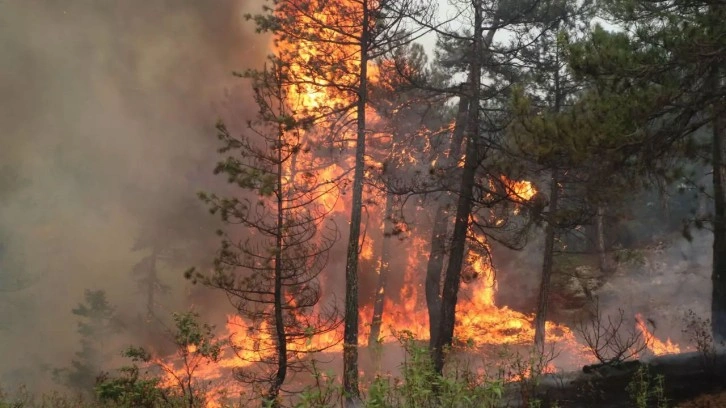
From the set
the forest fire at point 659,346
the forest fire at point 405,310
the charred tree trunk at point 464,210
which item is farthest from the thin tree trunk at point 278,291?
the forest fire at point 659,346

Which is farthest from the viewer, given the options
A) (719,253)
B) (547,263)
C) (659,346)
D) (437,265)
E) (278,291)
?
(659,346)

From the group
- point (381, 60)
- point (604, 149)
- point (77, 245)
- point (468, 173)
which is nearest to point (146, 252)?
point (77, 245)

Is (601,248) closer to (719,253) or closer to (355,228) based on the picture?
(719,253)

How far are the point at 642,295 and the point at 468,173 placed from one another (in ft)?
36.0

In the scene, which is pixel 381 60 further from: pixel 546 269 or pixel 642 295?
pixel 642 295

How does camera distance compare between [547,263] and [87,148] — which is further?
[87,148]

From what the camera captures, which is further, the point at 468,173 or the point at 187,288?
the point at 187,288

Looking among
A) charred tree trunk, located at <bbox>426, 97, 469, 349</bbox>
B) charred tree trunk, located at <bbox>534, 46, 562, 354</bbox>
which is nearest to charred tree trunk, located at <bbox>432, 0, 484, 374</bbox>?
charred tree trunk, located at <bbox>426, 97, 469, 349</bbox>

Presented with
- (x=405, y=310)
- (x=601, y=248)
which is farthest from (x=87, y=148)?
(x=601, y=248)

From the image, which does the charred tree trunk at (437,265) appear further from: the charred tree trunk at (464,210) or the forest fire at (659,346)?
the forest fire at (659,346)

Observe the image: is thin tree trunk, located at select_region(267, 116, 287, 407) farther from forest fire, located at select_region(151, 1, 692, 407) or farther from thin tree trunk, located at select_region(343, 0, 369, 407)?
forest fire, located at select_region(151, 1, 692, 407)

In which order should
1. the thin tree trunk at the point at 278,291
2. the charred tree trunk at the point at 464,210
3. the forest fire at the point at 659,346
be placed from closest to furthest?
the thin tree trunk at the point at 278,291 → the charred tree trunk at the point at 464,210 → the forest fire at the point at 659,346

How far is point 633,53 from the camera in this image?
5.78 m

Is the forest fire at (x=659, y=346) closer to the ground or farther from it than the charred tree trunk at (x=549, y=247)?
closer to the ground
